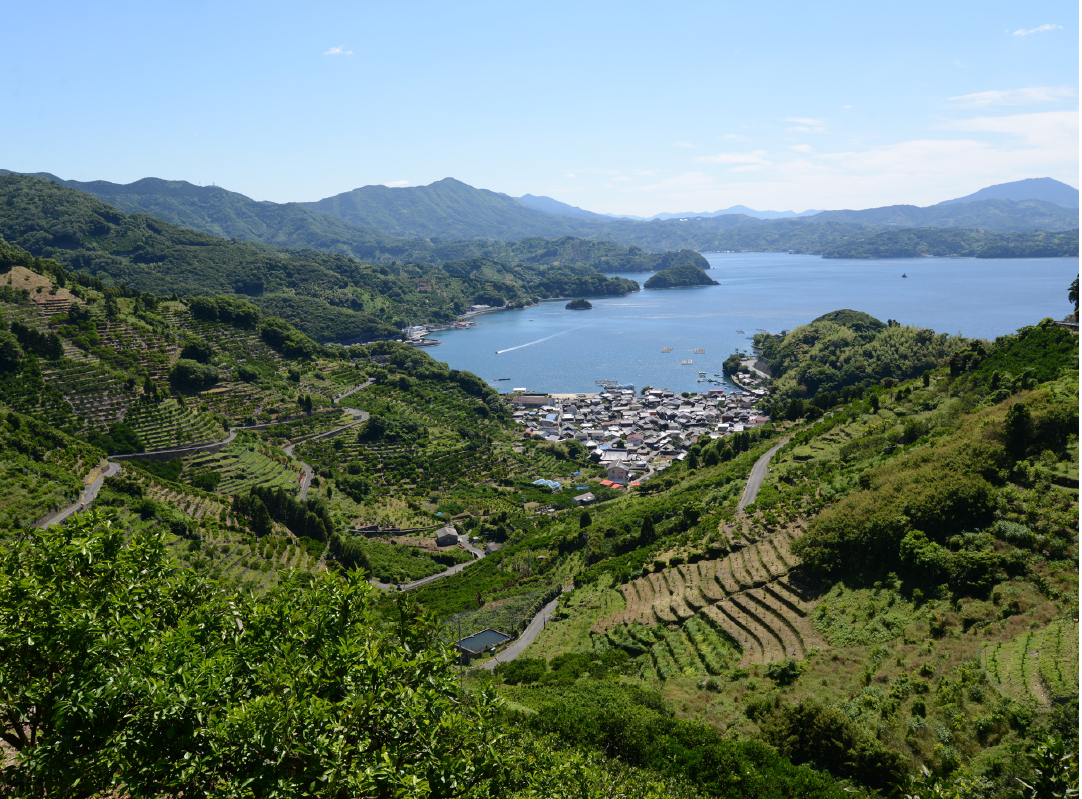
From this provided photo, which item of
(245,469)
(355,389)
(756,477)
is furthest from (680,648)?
(355,389)

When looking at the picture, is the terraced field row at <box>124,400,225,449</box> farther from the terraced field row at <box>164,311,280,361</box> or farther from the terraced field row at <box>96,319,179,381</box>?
the terraced field row at <box>164,311,280,361</box>

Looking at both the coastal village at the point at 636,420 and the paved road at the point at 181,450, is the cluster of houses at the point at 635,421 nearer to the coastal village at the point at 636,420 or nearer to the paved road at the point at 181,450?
the coastal village at the point at 636,420

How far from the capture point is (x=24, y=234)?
118 meters

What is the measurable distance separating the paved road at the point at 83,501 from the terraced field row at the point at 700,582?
23242 millimetres

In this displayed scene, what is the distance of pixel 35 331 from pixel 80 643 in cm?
5322

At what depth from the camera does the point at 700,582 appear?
2325cm

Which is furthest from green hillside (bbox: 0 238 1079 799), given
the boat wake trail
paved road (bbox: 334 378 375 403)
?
the boat wake trail

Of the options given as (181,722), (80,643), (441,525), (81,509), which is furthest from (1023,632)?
(81,509)

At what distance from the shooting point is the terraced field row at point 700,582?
859 inches

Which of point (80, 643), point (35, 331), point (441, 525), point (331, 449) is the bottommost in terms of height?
point (441, 525)

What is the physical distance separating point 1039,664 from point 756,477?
71.0 ft

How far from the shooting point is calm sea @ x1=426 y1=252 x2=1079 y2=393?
329 feet

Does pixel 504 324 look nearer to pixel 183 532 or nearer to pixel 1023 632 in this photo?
pixel 183 532

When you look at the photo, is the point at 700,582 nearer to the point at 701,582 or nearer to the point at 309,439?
the point at 701,582
